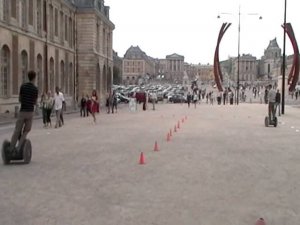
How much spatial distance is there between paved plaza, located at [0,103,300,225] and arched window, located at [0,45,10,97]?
23.5m

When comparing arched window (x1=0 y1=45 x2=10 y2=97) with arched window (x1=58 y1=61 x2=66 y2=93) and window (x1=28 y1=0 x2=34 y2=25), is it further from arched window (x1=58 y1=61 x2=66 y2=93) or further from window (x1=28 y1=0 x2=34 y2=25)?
arched window (x1=58 y1=61 x2=66 y2=93)

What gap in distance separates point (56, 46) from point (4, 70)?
1519cm

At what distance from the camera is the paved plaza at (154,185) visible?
719 cm

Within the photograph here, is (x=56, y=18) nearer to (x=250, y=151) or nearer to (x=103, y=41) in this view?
(x=103, y=41)

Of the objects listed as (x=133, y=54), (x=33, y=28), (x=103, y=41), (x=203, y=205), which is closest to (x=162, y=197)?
(x=203, y=205)

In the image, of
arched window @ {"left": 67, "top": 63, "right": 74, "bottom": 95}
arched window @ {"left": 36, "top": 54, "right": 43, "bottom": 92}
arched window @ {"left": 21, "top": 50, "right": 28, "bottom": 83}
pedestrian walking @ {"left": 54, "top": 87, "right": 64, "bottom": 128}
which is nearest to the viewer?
pedestrian walking @ {"left": 54, "top": 87, "right": 64, "bottom": 128}

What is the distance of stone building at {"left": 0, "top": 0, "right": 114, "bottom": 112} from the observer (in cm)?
3972

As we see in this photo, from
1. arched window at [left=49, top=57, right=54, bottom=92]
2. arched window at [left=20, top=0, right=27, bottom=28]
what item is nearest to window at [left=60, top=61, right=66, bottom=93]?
arched window at [left=49, top=57, right=54, bottom=92]

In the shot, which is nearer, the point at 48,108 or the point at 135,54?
the point at 48,108

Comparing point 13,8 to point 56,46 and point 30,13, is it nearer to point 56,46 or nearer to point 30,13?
point 30,13

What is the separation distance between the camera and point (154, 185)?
31.0 feet

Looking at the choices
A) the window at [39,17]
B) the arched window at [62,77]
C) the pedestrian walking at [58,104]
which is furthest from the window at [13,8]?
the pedestrian walking at [58,104]


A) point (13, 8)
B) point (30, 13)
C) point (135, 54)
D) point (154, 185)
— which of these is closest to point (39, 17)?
point (30, 13)

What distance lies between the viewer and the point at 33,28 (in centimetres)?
4556
